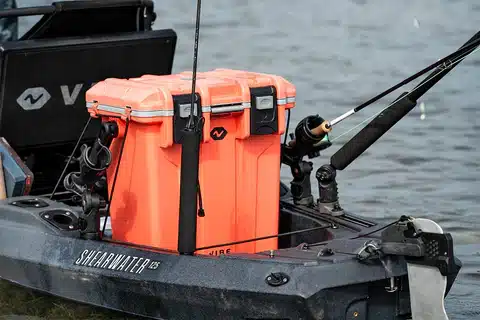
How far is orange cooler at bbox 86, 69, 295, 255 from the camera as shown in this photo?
809cm

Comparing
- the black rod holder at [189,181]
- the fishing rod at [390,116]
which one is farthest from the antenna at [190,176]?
the fishing rod at [390,116]

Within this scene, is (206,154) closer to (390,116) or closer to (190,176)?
(190,176)

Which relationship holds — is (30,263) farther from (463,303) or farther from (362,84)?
(362,84)

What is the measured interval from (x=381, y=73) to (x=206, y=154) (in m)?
9.84

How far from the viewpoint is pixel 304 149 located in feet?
28.6

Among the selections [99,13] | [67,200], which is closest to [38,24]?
[99,13]

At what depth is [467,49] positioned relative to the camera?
7871mm

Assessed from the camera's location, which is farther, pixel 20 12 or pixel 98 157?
pixel 20 12

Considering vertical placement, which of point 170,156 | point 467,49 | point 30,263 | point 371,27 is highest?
point 467,49

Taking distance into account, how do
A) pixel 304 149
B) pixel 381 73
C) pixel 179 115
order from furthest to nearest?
pixel 381 73
pixel 304 149
pixel 179 115

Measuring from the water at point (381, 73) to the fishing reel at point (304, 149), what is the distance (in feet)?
4.02

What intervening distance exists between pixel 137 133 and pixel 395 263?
164cm

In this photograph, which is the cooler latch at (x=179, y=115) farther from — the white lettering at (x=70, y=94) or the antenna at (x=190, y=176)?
the white lettering at (x=70, y=94)

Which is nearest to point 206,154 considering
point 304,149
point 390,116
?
point 304,149
